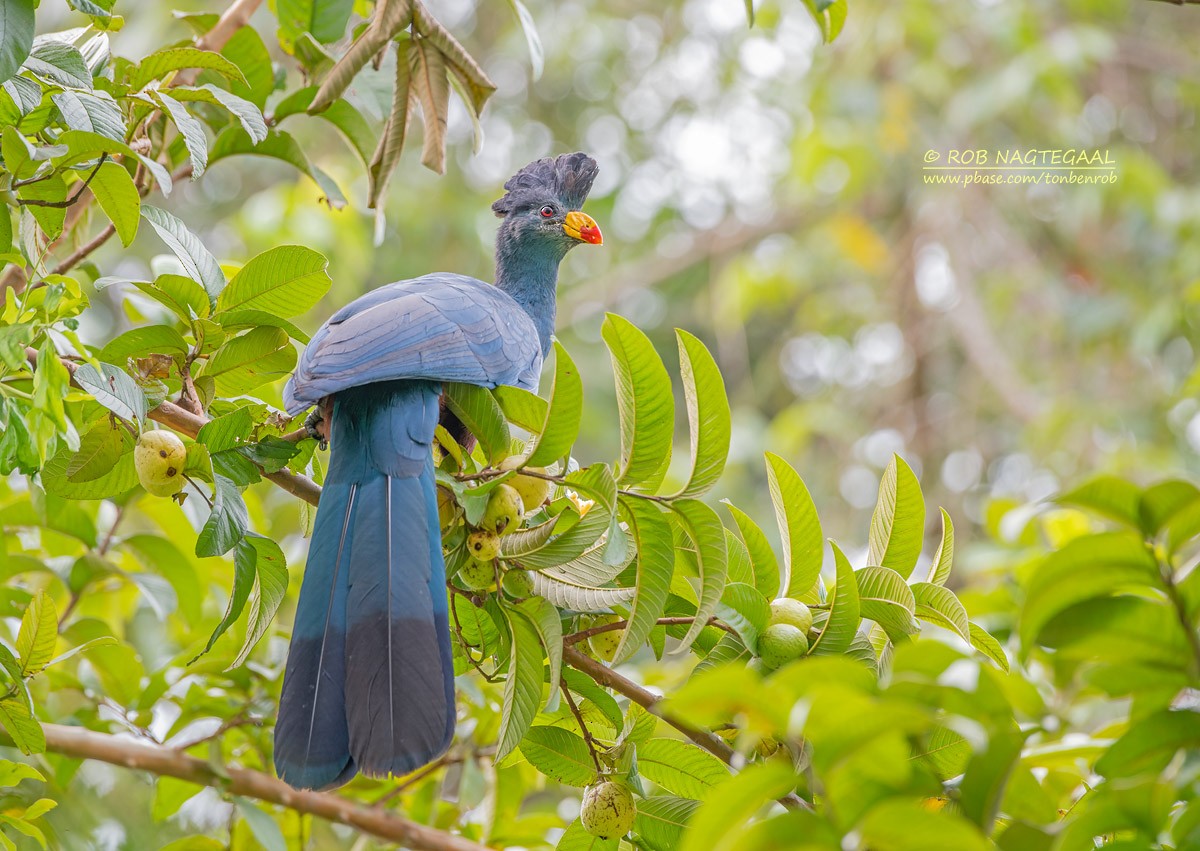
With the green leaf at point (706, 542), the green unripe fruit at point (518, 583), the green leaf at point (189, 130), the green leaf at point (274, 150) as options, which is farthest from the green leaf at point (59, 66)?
the green leaf at point (706, 542)

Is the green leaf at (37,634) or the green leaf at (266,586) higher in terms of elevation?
the green leaf at (266,586)

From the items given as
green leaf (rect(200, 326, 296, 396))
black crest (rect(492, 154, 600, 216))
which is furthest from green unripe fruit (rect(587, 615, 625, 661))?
black crest (rect(492, 154, 600, 216))

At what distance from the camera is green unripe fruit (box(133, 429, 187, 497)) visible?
1.64m

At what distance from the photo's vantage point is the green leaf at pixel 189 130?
5.74 ft

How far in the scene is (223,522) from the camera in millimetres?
1638

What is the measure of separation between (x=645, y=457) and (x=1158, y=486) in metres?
0.71

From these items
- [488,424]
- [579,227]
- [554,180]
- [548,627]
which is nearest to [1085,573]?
[548,627]

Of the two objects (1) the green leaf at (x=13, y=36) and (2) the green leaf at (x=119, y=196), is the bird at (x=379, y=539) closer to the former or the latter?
(2) the green leaf at (x=119, y=196)

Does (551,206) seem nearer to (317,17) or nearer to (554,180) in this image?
(554,180)

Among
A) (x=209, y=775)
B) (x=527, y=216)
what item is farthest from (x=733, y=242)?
(x=209, y=775)

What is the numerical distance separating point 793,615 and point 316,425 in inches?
39.2

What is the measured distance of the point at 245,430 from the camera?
1716 millimetres

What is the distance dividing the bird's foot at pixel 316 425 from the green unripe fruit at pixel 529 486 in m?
0.46

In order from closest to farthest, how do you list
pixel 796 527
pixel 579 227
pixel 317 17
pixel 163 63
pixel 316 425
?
1. pixel 796 527
2. pixel 163 63
3. pixel 316 425
4. pixel 317 17
5. pixel 579 227
